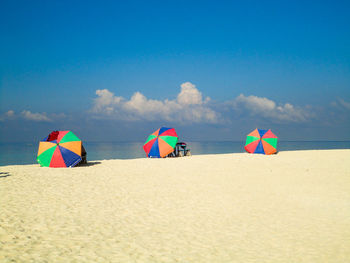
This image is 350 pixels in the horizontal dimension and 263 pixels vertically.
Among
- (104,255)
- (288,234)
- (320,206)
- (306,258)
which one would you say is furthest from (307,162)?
(104,255)

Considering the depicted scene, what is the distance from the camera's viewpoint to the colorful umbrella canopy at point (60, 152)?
17078mm

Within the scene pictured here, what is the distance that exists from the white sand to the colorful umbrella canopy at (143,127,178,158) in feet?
26.9

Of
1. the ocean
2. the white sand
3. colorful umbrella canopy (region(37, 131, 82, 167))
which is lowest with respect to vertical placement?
the white sand

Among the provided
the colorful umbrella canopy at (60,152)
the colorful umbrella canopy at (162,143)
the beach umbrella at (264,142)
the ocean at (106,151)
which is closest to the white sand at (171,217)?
the colorful umbrella canopy at (60,152)

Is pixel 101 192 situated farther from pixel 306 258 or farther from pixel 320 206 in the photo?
pixel 320 206

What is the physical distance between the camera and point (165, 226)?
746 cm

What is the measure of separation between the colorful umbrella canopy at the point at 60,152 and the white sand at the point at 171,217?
84.0 inches

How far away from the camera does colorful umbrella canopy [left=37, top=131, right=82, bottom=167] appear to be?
17078 millimetres

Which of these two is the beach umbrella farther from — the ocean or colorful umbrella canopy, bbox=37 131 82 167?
the ocean

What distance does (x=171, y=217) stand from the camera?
324 inches

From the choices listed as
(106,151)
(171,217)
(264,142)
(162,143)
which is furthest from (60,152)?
(106,151)

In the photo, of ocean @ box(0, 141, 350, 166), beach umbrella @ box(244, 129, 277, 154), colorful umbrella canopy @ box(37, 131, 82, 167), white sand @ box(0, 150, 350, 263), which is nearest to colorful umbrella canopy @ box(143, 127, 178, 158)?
colorful umbrella canopy @ box(37, 131, 82, 167)

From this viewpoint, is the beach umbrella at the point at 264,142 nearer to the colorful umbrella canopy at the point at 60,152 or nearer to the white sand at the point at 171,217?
the white sand at the point at 171,217

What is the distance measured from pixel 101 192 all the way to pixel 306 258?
302 inches
